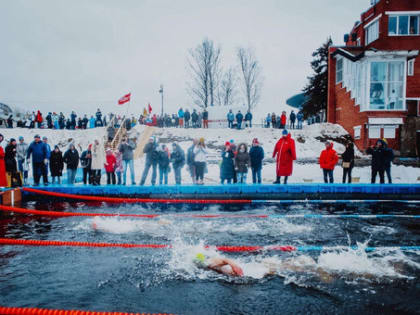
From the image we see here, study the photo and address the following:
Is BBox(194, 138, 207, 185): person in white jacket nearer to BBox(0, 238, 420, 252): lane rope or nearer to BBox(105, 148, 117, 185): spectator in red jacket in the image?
BBox(105, 148, 117, 185): spectator in red jacket

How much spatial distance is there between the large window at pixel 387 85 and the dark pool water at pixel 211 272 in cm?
1658

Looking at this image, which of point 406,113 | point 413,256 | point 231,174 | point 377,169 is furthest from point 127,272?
point 406,113

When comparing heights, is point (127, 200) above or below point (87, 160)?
below

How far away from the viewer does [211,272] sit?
187 inches

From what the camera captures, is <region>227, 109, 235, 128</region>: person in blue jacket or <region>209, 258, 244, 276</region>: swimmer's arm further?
<region>227, 109, 235, 128</region>: person in blue jacket

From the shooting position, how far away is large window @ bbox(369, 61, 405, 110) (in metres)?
21.7

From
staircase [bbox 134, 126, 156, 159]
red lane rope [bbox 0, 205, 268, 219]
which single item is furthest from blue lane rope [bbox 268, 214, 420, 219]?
staircase [bbox 134, 126, 156, 159]

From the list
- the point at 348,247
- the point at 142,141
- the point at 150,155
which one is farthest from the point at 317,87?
the point at 348,247

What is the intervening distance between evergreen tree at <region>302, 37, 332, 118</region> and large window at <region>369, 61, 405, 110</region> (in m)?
14.1

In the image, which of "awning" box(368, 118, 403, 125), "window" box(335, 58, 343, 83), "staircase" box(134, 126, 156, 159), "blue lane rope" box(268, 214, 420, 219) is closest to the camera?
"blue lane rope" box(268, 214, 420, 219)

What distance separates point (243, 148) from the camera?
10.5 metres

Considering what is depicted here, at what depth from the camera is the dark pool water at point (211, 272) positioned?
3.95 m

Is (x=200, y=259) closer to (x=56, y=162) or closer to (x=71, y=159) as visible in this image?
(x=71, y=159)

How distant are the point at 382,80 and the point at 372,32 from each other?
6.14 metres
